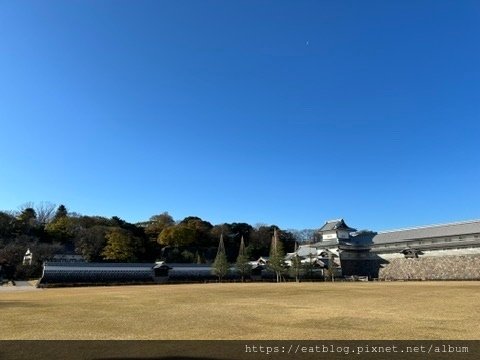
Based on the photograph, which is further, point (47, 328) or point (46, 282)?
point (46, 282)

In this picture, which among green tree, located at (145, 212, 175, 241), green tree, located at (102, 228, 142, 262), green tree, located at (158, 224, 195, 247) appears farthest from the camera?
green tree, located at (145, 212, 175, 241)

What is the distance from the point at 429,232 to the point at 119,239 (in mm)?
45160

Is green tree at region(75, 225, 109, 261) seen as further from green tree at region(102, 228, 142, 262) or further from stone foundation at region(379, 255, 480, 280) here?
stone foundation at region(379, 255, 480, 280)

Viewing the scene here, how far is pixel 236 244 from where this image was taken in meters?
83.5

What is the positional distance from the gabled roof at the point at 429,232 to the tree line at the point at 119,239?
22.0m

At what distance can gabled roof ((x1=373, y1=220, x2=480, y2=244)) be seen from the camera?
5122cm

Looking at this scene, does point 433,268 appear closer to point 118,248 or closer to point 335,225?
point 335,225

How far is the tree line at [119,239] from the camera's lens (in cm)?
5975

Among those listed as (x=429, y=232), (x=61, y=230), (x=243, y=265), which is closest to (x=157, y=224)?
(x=61, y=230)

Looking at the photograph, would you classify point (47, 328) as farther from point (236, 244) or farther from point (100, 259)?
point (236, 244)

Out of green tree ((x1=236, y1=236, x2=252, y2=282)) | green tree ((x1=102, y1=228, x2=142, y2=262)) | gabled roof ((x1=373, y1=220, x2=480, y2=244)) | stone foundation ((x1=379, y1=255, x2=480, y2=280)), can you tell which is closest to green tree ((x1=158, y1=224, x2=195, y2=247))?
green tree ((x1=102, y1=228, x2=142, y2=262))

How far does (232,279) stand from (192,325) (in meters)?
48.5

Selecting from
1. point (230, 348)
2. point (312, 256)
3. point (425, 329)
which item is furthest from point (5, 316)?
point (312, 256)

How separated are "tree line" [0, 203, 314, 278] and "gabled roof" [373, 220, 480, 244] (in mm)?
22002
